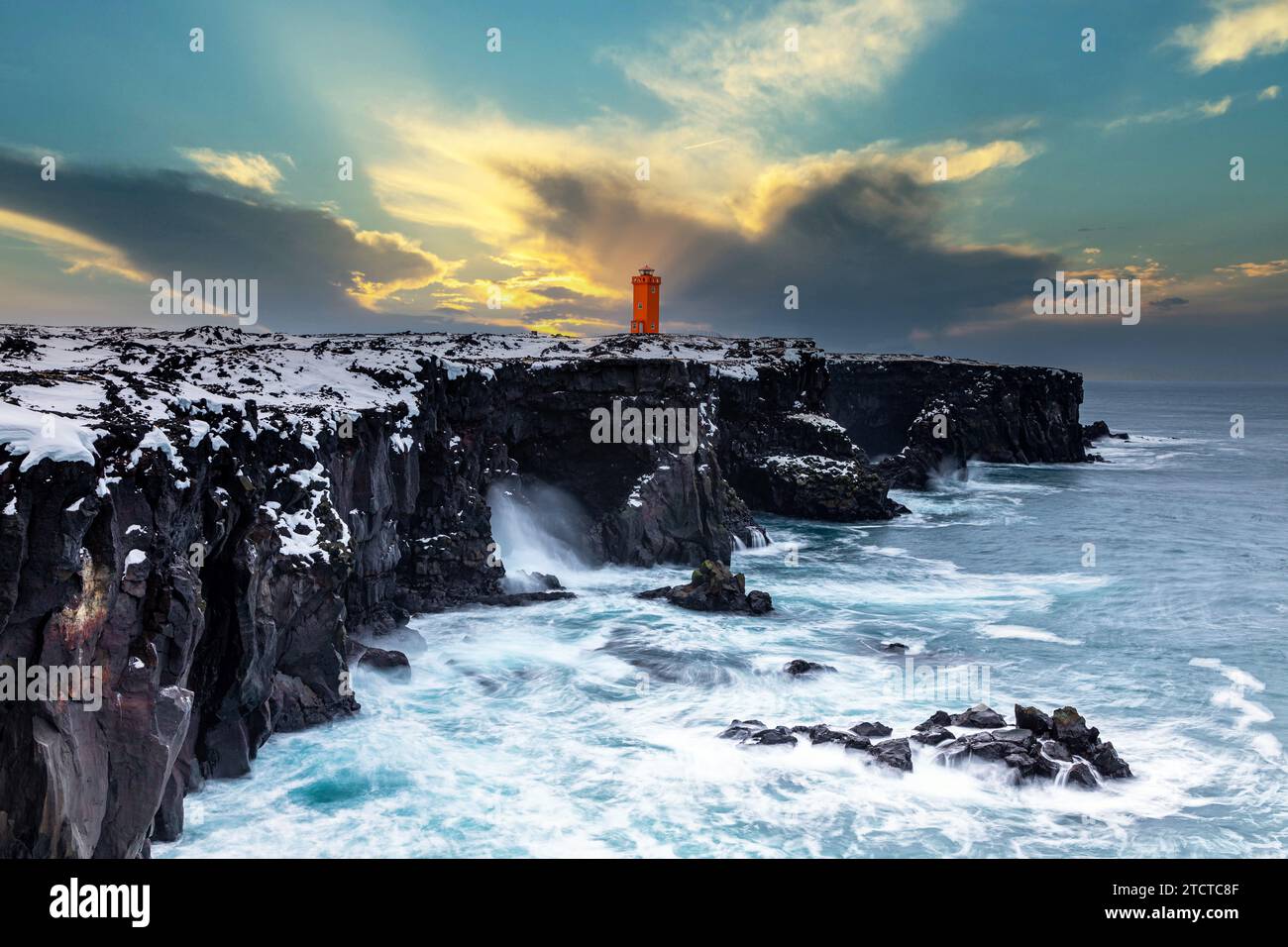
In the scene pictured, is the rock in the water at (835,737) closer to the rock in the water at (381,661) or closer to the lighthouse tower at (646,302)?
the rock in the water at (381,661)

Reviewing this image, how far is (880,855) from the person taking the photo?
766 inches

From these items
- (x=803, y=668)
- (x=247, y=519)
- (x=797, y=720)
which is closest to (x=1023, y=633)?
(x=803, y=668)

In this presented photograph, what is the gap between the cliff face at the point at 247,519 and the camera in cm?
1492

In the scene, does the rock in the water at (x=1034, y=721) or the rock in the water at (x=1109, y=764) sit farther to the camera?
the rock in the water at (x=1034, y=721)

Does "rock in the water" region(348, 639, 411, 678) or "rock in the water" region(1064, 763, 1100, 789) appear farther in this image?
"rock in the water" region(348, 639, 411, 678)

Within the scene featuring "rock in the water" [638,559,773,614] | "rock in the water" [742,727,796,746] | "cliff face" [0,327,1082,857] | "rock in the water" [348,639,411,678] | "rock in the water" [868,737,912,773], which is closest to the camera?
"cliff face" [0,327,1082,857]

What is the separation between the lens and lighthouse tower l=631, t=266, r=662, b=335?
9988 cm

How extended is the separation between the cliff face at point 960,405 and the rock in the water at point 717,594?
2565 inches

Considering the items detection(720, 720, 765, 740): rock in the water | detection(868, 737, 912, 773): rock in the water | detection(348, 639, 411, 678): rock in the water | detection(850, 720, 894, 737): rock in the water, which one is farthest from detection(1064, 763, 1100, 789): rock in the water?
detection(348, 639, 411, 678): rock in the water

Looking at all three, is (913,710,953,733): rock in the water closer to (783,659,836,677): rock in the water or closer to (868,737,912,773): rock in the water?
(868,737,912,773): rock in the water

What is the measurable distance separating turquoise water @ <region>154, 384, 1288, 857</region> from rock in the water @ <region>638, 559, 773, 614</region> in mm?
1367

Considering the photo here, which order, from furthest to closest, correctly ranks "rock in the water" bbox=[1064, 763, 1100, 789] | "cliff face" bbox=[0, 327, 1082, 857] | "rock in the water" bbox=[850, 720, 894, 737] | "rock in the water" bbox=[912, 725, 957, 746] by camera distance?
1. "rock in the water" bbox=[850, 720, 894, 737]
2. "rock in the water" bbox=[912, 725, 957, 746]
3. "rock in the water" bbox=[1064, 763, 1100, 789]
4. "cliff face" bbox=[0, 327, 1082, 857]

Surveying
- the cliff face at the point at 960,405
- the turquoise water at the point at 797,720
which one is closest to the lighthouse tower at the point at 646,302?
the cliff face at the point at 960,405

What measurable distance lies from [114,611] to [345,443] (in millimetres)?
15390
